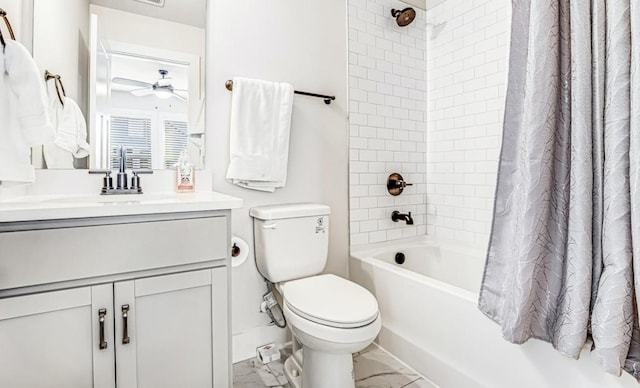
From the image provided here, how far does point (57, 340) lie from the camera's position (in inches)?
39.0

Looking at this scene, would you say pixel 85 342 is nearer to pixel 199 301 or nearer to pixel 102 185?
pixel 199 301

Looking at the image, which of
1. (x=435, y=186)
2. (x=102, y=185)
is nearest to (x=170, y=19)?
(x=102, y=185)

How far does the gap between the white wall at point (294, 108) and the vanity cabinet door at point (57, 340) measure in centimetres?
82

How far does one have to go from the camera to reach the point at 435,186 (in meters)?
2.48

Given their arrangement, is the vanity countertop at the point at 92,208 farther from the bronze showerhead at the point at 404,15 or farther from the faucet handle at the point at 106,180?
the bronze showerhead at the point at 404,15

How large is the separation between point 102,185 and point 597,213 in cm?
193

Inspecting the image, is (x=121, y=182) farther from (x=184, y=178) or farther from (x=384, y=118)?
(x=384, y=118)

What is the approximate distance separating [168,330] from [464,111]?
6.88 feet

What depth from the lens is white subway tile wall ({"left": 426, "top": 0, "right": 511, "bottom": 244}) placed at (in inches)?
81.0

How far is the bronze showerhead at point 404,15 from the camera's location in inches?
88.0

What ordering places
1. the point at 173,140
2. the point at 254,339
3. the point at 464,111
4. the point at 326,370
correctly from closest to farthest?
the point at 326,370 < the point at 173,140 < the point at 254,339 < the point at 464,111

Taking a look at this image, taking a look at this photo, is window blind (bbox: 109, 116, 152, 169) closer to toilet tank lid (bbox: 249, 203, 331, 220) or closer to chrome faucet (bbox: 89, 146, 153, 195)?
chrome faucet (bbox: 89, 146, 153, 195)

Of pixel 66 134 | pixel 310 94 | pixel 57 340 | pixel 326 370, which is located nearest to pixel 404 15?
pixel 310 94

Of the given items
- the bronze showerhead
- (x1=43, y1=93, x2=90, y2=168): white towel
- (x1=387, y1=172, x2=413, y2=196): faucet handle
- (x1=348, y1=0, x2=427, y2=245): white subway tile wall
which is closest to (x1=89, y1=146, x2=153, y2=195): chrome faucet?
(x1=43, y1=93, x2=90, y2=168): white towel
